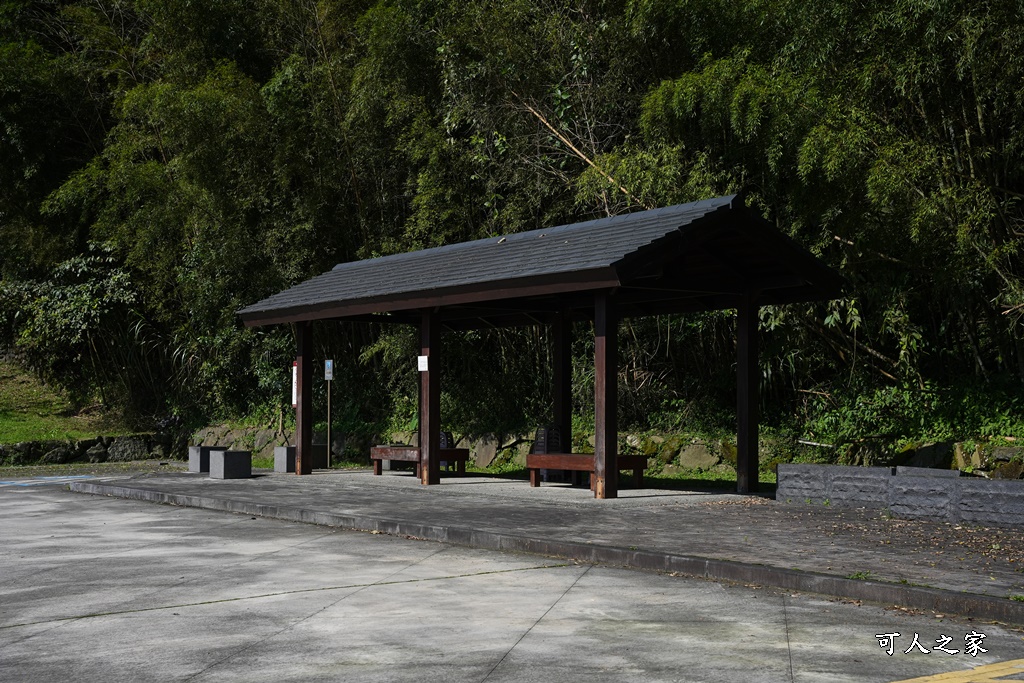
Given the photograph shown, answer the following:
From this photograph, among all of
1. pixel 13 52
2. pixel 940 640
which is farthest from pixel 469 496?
pixel 13 52

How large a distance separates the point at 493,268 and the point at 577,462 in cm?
271

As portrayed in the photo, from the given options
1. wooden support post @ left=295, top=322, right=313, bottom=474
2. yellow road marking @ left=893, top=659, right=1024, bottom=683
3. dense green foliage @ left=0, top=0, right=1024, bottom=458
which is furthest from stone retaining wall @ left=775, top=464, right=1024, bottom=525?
wooden support post @ left=295, top=322, right=313, bottom=474

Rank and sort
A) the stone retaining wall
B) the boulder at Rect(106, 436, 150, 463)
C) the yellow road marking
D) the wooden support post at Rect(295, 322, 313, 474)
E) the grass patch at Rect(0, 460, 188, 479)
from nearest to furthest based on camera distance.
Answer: the yellow road marking → the stone retaining wall → the wooden support post at Rect(295, 322, 313, 474) → the grass patch at Rect(0, 460, 188, 479) → the boulder at Rect(106, 436, 150, 463)

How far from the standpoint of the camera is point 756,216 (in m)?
12.4

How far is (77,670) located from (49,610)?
1.66 meters

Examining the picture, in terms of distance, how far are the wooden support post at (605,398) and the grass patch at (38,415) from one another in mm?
14518

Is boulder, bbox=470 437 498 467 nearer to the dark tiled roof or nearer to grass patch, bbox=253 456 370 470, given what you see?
grass patch, bbox=253 456 370 470

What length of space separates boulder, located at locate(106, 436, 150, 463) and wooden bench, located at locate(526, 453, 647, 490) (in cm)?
1180

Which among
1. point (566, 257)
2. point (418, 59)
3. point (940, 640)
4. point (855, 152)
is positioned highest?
point (418, 59)

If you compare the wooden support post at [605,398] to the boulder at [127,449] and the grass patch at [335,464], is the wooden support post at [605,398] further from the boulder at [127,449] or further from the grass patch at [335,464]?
the boulder at [127,449]

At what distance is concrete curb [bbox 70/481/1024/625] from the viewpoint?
623cm

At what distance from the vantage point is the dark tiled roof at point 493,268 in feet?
40.0

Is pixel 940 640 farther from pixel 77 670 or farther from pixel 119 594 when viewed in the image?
pixel 119 594

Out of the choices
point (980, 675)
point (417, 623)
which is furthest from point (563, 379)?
point (980, 675)
